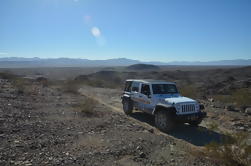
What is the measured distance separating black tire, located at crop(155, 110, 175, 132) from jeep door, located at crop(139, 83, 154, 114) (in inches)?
32.5

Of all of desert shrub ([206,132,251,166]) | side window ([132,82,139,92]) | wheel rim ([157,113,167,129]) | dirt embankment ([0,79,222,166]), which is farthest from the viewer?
side window ([132,82,139,92])

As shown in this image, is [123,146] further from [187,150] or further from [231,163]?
[231,163]

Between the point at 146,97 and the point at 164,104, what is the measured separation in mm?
1380

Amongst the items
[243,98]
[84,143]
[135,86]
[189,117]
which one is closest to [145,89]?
[135,86]

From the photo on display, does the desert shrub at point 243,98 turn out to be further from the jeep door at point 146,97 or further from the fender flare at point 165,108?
the fender flare at point 165,108

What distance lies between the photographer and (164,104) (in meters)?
9.61

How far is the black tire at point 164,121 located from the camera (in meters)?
9.08

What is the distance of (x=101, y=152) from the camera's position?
6523mm

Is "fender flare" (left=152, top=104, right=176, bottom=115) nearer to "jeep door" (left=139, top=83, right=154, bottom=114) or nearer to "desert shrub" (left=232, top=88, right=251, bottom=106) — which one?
"jeep door" (left=139, top=83, right=154, bottom=114)

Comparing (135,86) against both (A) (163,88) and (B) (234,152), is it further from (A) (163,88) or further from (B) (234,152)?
(B) (234,152)

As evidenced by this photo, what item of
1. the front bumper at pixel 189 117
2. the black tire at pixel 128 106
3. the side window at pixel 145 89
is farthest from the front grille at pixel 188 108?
the black tire at pixel 128 106

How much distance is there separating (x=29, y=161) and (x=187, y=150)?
4.47 m

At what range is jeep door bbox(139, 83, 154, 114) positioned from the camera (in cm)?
1055

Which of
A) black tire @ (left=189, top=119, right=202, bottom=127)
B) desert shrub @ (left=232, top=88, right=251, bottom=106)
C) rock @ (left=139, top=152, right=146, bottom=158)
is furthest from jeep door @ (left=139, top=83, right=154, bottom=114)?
desert shrub @ (left=232, top=88, right=251, bottom=106)
